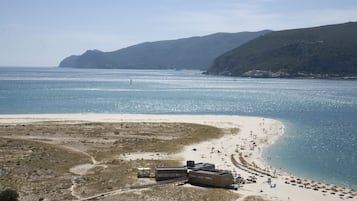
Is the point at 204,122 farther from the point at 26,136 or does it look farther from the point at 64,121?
the point at 26,136

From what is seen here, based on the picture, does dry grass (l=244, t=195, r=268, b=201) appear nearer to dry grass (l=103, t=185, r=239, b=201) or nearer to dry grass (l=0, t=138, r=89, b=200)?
dry grass (l=103, t=185, r=239, b=201)

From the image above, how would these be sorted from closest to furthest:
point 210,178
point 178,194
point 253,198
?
point 253,198
point 178,194
point 210,178

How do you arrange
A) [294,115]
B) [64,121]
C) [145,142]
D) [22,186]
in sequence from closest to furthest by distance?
[22,186], [145,142], [64,121], [294,115]

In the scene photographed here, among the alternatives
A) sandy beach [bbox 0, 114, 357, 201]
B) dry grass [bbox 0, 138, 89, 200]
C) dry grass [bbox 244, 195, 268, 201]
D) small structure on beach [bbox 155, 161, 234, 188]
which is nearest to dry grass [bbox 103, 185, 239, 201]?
dry grass [bbox 244, 195, 268, 201]

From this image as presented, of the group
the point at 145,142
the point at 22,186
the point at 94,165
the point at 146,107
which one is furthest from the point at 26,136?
the point at 146,107

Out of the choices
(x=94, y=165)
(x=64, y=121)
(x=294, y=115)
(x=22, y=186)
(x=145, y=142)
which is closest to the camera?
(x=22, y=186)

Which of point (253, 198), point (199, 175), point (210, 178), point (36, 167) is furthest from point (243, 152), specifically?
point (36, 167)

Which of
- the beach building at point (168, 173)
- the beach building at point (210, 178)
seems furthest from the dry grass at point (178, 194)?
the beach building at point (168, 173)

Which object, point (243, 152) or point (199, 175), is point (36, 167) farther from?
point (243, 152)

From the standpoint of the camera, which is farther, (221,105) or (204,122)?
(221,105)
